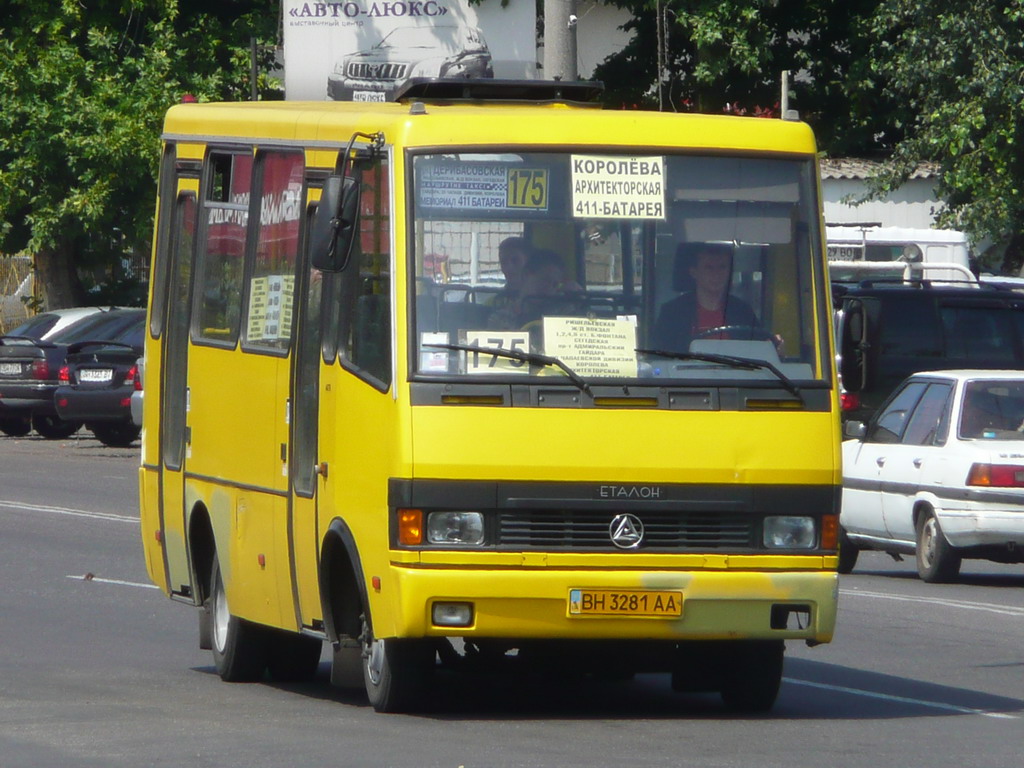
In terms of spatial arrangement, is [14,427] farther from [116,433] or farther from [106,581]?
[106,581]

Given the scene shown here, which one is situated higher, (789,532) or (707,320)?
(707,320)

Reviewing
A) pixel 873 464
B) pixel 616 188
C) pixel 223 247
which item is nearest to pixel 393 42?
pixel 873 464

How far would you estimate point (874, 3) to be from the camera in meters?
39.2

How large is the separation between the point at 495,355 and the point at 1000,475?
783 centimetres

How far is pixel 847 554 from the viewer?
17.7 m

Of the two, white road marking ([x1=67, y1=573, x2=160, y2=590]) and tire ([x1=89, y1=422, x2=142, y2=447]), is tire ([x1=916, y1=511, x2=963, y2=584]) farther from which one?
tire ([x1=89, y1=422, x2=142, y2=447])

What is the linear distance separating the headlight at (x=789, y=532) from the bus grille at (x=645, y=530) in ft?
0.20

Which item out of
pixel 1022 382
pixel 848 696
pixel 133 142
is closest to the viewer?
pixel 848 696

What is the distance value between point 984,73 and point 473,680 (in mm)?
22441

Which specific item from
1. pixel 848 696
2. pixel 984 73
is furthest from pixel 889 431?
pixel 984 73

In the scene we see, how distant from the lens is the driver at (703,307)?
9.14 meters

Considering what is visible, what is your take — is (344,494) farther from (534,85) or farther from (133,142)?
(133,142)

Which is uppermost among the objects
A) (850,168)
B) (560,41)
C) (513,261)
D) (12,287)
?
(560,41)

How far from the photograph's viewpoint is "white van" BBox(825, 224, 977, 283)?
1184 inches
